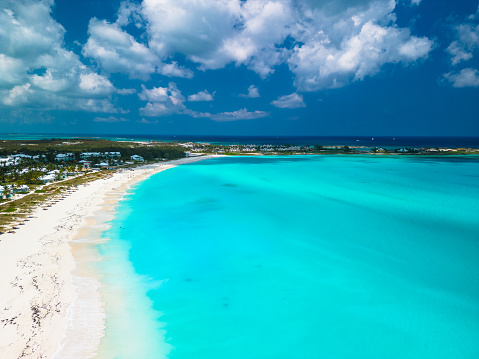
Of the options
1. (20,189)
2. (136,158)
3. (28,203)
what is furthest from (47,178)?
(136,158)

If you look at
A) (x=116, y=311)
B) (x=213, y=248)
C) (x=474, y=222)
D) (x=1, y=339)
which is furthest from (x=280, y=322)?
(x=474, y=222)

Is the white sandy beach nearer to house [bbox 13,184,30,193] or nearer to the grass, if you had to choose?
the grass

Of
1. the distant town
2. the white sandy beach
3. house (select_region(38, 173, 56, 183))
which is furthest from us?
house (select_region(38, 173, 56, 183))

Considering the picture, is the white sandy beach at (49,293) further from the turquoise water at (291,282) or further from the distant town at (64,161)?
the distant town at (64,161)

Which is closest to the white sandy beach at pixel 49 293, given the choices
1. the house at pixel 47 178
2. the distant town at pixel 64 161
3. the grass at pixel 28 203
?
the grass at pixel 28 203

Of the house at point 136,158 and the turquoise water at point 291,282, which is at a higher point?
the house at point 136,158

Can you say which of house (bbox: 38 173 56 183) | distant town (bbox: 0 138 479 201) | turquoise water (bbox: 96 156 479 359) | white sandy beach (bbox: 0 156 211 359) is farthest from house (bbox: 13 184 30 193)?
turquoise water (bbox: 96 156 479 359)
